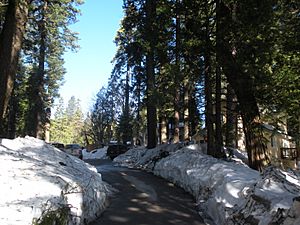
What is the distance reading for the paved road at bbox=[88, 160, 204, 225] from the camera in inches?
341

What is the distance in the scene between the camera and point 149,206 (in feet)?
33.2

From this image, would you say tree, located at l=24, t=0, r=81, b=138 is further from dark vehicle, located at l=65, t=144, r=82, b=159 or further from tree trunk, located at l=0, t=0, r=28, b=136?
tree trunk, located at l=0, t=0, r=28, b=136

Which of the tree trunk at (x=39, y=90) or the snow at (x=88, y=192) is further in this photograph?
the tree trunk at (x=39, y=90)

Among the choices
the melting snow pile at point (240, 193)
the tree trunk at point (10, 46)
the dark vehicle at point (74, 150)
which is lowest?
the melting snow pile at point (240, 193)

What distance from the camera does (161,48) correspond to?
54.0ft

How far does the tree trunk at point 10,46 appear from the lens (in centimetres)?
1195

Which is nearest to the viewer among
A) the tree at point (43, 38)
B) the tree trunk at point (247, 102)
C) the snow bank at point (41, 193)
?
the snow bank at point (41, 193)

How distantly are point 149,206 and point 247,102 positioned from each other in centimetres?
504

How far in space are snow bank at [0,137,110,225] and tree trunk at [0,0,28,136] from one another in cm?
257

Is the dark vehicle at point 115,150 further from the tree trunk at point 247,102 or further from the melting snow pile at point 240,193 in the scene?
the tree trunk at point 247,102

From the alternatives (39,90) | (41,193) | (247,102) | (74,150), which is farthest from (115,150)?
(41,193)

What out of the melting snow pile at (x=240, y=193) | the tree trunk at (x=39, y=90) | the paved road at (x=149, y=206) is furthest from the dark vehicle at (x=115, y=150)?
the melting snow pile at (x=240, y=193)

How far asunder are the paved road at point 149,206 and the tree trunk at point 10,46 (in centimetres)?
448

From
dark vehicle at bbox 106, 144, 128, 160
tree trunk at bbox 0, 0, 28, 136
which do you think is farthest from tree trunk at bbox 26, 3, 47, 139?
tree trunk at bbox 0, 0, 28, 136
